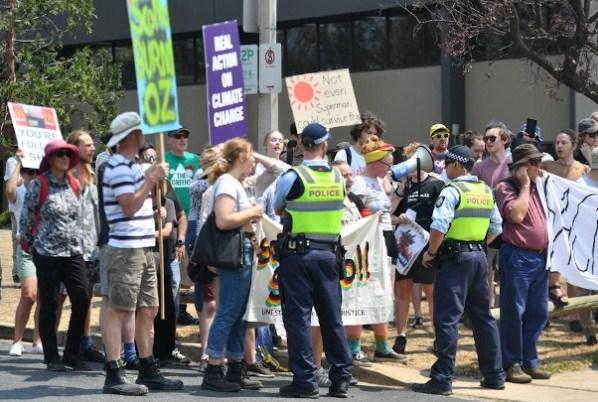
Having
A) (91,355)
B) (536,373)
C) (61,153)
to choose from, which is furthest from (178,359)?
(536,373)

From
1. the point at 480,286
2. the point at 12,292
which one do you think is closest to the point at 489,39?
the point at 12,292

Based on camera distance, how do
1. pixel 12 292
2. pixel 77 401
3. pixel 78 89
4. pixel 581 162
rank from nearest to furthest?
pixel 77 401
pixel 581 162
pixel 12 292
pixel 78 89

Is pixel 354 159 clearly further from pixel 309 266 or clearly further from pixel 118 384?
pixel 118 384

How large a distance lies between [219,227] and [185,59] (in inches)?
1036

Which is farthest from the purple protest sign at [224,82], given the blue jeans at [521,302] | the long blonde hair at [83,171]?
the blue jeans at [521,302]

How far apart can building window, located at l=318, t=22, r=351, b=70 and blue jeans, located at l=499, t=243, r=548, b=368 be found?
2141 cm

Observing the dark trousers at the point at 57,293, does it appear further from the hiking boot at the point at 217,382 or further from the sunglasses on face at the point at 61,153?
the hiking boot at the point at 217,382

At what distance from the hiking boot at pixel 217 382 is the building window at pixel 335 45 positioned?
22518 millimetres

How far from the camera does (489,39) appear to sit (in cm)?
2695

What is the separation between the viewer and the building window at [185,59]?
116 feet

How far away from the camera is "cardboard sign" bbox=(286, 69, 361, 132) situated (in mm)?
13312

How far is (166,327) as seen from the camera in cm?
1127

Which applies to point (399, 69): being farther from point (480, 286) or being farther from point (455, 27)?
point (480, 286)

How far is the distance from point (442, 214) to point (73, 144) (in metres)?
3.15
